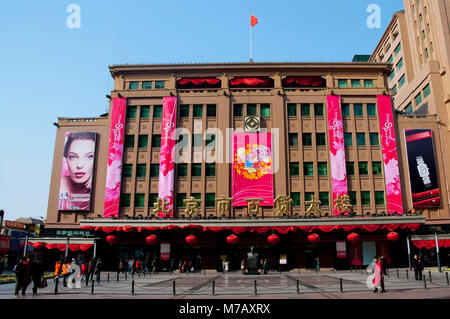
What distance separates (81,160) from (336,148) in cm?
3205

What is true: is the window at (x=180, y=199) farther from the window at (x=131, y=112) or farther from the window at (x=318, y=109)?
the window at (x=318, y=109)

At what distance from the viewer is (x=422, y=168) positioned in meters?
42.7

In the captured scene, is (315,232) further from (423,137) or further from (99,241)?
(99,241)

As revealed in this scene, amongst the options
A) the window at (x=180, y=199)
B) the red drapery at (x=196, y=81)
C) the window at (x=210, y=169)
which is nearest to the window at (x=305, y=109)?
the red drapery at (x=196, y=81)

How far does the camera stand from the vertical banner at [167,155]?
1642 inches

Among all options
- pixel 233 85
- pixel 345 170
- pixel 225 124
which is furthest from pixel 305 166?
pixel 233 85

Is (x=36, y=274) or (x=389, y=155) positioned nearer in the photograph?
(x=36, y=274)

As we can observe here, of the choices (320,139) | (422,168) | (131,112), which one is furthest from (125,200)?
(422,168)

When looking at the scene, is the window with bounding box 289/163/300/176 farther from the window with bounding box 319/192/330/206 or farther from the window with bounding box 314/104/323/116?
the window with bounding box 314/104/323/116

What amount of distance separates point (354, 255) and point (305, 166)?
1181 cm

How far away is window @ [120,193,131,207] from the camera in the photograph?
4275 centimetres

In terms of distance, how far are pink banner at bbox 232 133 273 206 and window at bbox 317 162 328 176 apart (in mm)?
6195

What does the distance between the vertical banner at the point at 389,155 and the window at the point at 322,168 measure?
7.18 m

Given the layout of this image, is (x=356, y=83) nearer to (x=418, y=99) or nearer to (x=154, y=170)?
(x=418, y=99)
